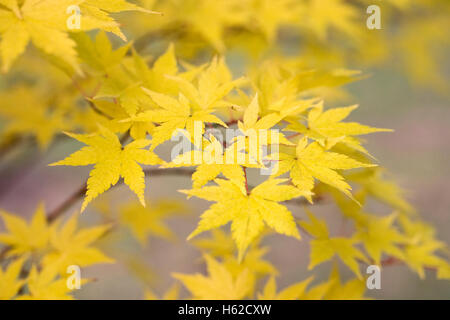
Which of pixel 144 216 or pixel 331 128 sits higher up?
pixel 331 128

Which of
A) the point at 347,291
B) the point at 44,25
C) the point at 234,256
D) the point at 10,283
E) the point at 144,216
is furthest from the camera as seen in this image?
the point at 144,216

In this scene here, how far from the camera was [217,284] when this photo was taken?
97 centimetres

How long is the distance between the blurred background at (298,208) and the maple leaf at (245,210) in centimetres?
104

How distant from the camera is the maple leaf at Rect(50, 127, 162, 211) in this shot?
68 cm

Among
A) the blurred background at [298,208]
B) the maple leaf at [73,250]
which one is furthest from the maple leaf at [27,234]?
the blurred background at [298,208]

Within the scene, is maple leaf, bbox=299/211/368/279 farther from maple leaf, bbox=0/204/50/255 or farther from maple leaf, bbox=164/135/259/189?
maple leaf, bbox=0/204/50/255

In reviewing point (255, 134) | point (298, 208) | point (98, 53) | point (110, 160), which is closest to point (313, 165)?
point (255, 134)

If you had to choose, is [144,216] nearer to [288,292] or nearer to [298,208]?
[288,292]

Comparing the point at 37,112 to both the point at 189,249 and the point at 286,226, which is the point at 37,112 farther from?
the point at 189,249

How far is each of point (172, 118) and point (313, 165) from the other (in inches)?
10.5

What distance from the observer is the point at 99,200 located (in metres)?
1.71

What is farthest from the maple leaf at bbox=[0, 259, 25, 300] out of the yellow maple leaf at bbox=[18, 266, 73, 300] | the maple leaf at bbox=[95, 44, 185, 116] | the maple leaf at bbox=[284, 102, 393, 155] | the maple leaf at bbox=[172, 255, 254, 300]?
the maple leaf at bbox=[284, 102, 393, 155]

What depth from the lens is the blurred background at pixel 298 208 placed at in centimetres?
264
